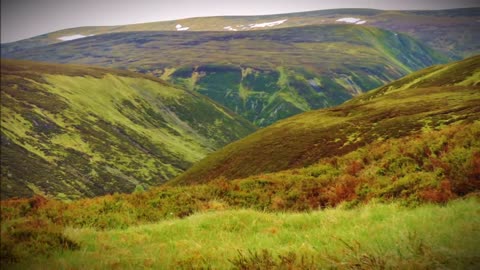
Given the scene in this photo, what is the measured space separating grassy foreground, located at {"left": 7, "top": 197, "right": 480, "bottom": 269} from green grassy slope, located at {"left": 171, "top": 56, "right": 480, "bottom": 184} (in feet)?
91.8

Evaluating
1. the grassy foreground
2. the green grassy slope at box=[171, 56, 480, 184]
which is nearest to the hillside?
the grassy foreground

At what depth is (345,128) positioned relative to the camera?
5278cm

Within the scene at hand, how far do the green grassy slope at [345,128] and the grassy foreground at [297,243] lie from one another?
27973mm

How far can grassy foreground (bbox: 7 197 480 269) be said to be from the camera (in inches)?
293

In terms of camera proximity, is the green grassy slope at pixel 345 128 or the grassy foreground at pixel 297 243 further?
the green grassy slope at pixel 345 128

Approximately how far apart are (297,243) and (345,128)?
44.3 meters

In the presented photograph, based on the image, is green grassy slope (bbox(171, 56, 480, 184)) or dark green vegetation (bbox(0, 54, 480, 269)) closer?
dark green vegetation (bbox(0, 54, 480, 269))

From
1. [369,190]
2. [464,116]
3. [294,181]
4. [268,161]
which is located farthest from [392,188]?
[268,161]

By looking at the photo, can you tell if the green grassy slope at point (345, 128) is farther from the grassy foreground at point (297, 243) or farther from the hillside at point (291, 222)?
the grassy foreground at point (297, 243)

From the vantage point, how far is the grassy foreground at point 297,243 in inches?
293

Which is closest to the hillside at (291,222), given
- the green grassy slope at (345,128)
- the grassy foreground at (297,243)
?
the grassy foreground at (297,243)

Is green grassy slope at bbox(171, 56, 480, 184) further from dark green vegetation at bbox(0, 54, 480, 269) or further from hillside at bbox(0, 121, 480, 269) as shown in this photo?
hillside at bbox(0, 121, 480, 269)

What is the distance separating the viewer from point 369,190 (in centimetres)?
1797

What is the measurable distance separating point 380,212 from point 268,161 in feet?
127
